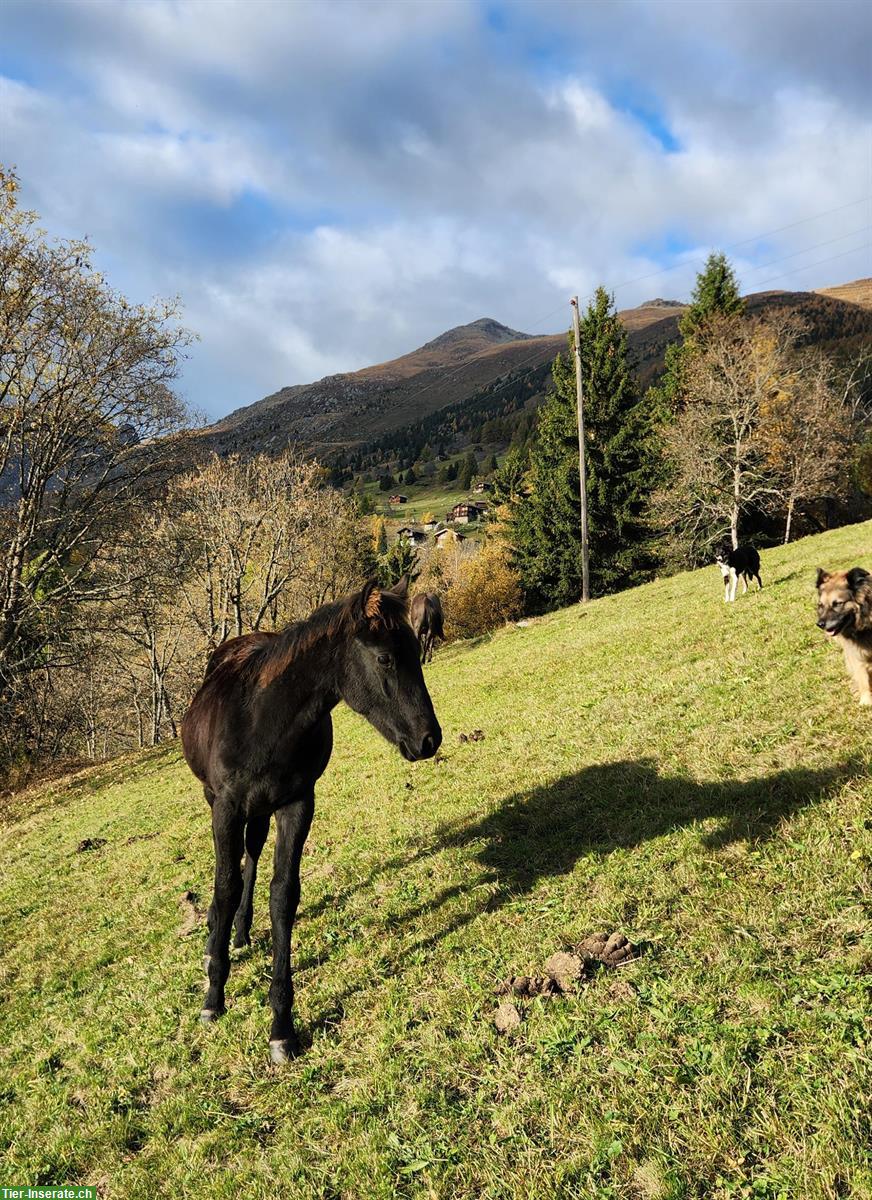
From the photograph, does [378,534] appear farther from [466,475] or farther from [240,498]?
[466,475]

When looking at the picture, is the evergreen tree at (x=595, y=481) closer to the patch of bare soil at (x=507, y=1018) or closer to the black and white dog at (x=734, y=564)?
the black and white dog at (x=734, y=564)

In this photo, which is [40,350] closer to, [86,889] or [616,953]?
[86,889]

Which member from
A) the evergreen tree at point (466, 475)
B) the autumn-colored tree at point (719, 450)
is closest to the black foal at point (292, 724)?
the autumn-colored tree at point (719, 450)

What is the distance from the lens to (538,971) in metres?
4.34

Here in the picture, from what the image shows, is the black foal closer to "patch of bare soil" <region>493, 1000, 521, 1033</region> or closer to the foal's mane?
the foal's mane

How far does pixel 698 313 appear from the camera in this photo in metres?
49.9

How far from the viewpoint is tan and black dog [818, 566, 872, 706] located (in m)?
7.16

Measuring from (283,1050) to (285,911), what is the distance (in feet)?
2.93

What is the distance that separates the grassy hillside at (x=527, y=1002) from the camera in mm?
2930

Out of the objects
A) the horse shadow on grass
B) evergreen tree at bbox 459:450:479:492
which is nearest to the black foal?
the horse shadow on grass

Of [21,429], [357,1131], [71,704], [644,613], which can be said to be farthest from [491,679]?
[71,704]

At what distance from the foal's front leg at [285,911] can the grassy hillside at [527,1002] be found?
20cm

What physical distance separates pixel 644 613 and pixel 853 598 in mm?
11682

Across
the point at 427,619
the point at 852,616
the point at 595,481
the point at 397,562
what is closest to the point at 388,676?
the point at 852,616
